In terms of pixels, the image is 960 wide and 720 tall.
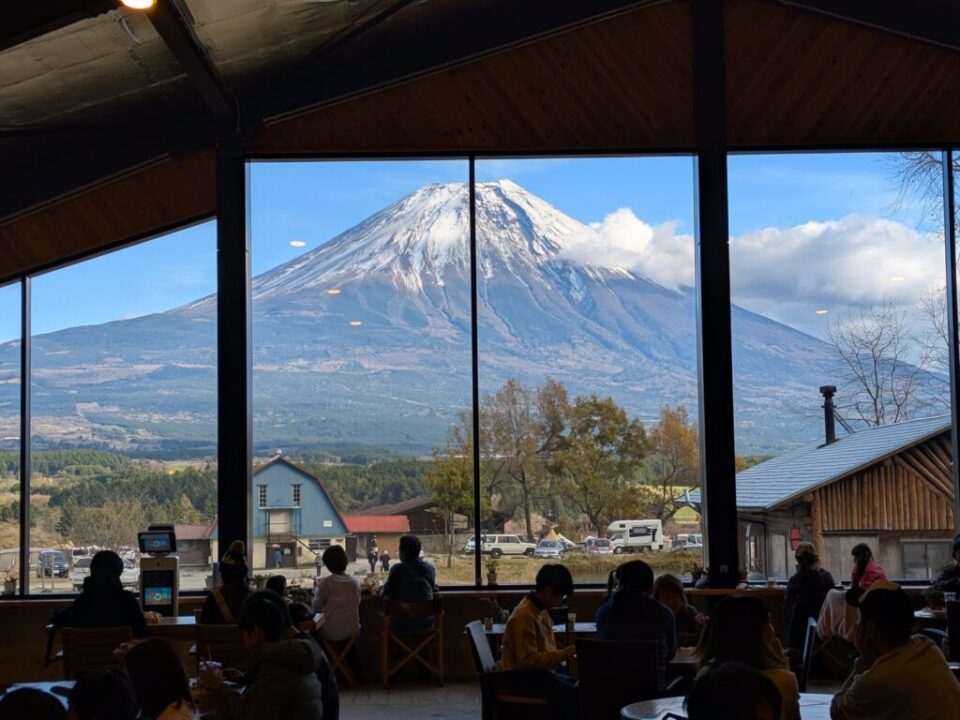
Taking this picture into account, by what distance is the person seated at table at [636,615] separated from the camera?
5887 mm

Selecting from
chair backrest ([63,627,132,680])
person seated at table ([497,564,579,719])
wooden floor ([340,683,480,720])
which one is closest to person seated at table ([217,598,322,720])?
person seated at table ([497,564,579,719])

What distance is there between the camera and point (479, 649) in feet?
19.1

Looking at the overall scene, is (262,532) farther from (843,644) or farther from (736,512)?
(843,644)

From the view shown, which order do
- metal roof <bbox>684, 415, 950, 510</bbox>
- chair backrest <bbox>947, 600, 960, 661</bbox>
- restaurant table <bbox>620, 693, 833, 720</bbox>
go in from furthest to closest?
1. metal roof <bbox>684, 415, 950, 510</bbox>
2. chair backrest <bbox>947, 600, 960, 661</bbox>
3. restaurant table <bbox>620, 693, 833, 720</bbox>

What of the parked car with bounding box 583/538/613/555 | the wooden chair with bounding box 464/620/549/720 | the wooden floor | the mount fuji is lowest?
the wooden floor

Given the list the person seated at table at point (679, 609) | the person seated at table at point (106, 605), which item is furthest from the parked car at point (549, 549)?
the person seated at table at point (106, 605)

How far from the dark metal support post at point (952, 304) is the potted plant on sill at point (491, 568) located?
4.15 m

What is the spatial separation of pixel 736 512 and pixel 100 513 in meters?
5.72

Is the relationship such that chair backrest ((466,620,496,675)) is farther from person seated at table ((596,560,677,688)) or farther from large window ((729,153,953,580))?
large window ((729,153,953,580))

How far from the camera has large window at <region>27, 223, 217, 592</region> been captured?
34.3 ft

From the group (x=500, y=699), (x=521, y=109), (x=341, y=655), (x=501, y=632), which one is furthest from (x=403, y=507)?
(x=500, y=699)

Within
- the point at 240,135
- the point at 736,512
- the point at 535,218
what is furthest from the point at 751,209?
the point at 240,135

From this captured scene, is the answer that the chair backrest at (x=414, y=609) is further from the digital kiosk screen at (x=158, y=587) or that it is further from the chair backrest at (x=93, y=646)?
the chair backrest at (x=93, y=646)

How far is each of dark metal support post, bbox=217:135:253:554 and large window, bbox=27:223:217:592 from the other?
310 mm
